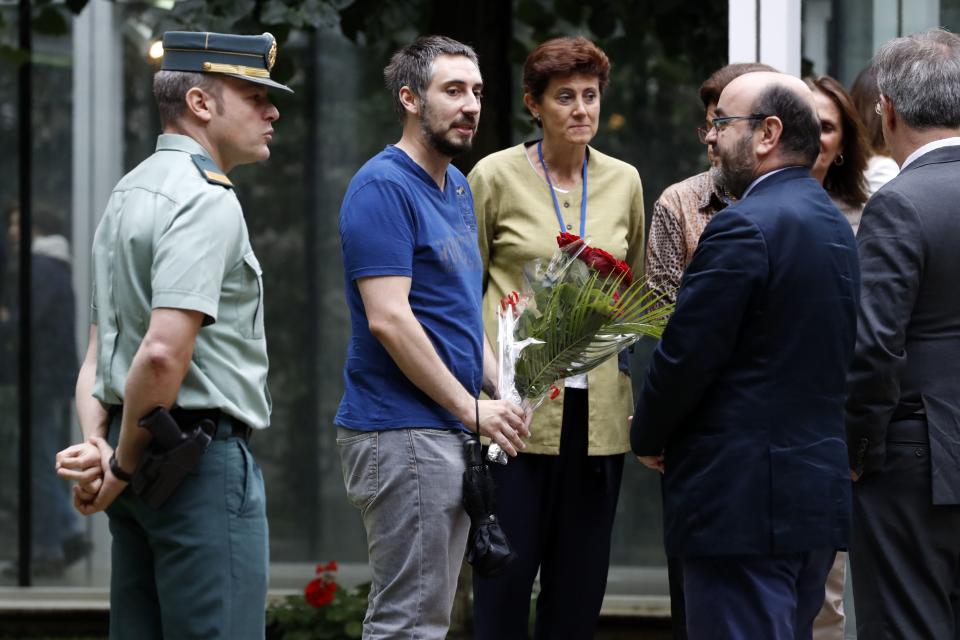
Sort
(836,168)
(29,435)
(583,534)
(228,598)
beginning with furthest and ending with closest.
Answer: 1. (29,435)
2. (836,168)
3. (583,534)
4. (228,598)

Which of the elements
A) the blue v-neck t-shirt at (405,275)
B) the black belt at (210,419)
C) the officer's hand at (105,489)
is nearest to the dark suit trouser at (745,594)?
the blue v-neck t-shirt at (405,275)

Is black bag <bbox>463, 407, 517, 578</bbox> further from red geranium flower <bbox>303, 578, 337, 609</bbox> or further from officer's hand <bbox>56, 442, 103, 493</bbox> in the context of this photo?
red geranium flower <bbox>303, 578, 337, 609</bbox>

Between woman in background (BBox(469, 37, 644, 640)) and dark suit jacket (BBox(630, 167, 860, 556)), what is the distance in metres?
0.87

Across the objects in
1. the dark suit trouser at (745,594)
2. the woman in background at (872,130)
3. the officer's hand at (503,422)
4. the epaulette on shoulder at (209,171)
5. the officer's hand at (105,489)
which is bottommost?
the dark suit trouser at (745,594)

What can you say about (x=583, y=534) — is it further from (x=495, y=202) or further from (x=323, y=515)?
(x=323, y=515)

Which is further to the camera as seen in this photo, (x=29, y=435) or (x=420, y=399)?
(x=29, y=435)

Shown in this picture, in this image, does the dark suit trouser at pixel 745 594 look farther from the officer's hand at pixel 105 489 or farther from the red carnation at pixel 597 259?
the officer's hand at pixel 105 489

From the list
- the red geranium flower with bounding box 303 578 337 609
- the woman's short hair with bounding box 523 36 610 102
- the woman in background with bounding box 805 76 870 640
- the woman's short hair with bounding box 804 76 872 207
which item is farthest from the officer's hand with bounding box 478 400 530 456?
the red geranium flower with bounding box 303 578 337 609

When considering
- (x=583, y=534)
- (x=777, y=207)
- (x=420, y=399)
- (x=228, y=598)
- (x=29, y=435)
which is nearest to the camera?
(x=228, y=598)

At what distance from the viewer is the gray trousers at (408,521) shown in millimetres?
3508

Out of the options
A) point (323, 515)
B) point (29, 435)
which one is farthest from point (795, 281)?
point (29, 435)

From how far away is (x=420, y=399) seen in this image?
356 cm

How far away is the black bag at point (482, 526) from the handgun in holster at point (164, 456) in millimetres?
791

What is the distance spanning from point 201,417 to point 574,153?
5.57 ft
